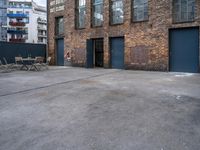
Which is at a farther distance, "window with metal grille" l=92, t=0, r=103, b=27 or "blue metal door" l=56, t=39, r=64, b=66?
"blue metal door" l=56, t=39, r=64, b=66

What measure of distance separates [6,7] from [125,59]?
65.1 metres

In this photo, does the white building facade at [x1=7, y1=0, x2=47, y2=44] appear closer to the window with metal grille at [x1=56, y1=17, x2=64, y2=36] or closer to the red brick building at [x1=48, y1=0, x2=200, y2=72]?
the window with metal grille at [x1=56, y1=17, x2=64, y2=36]

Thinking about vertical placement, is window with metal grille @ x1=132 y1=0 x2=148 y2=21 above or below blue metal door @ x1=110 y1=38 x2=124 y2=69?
above

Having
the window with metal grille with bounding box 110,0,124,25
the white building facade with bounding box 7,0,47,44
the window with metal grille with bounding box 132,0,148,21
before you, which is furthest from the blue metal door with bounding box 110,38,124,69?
the white building facade with bounding box 7,0,47,44

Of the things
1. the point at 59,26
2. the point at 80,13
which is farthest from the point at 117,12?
the point at 59,26

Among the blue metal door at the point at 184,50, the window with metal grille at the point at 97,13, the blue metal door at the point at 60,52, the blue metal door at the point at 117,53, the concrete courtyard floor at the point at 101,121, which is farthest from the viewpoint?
the blue metal door at the point at 60,52

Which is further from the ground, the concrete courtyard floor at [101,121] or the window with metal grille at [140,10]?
the window with metal grille at [140,10]

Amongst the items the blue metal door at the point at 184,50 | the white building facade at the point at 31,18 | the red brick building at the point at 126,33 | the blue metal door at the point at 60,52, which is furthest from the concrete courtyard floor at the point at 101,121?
the white building facade at the point at 31,18

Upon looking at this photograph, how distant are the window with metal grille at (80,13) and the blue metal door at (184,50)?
24.9ft

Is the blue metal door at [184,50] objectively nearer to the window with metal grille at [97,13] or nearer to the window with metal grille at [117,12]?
the window with metal grille at [117,12]

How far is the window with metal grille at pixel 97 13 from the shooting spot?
1662 centimetres

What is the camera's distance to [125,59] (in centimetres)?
1520

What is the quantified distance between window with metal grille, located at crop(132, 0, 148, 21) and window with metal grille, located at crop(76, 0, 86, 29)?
15.2 ft

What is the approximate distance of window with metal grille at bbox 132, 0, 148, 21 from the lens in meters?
14.3
